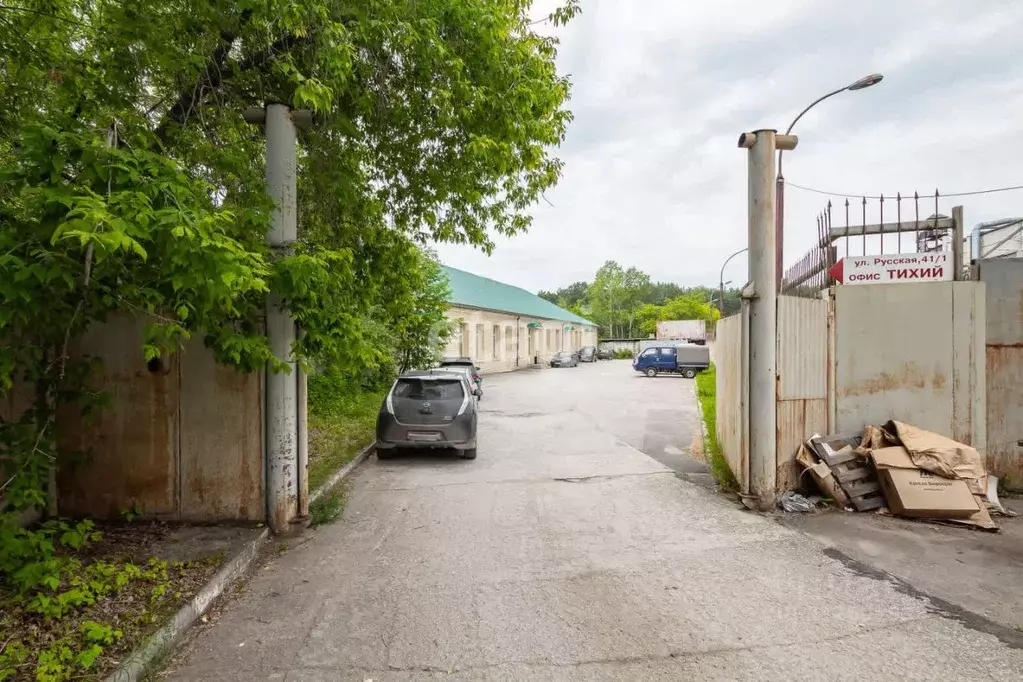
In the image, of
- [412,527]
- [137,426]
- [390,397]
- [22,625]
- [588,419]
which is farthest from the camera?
[588,419]

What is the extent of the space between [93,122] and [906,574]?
8732 mm

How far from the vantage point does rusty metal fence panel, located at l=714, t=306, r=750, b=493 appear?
6.84m

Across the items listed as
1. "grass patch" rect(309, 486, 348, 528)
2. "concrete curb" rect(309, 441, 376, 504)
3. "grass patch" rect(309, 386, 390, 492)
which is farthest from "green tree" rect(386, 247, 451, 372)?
"grass patch" rect(309, 486, 348, 528)

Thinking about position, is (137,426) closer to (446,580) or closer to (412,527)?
(412,527)

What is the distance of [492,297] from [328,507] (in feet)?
105

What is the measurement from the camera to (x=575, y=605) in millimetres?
4148

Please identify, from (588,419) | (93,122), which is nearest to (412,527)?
(93,122)

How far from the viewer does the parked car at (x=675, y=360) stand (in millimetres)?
30031

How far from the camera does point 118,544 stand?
491 centimetres

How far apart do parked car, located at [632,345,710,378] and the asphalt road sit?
23874 mm

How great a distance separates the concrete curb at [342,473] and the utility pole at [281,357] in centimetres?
106

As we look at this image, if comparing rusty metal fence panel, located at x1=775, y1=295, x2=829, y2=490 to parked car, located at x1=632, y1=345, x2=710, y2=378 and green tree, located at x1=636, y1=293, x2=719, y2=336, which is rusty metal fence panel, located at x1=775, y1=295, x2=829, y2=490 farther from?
green tree, located at x1=636, y1=293, x2=719, y2=336

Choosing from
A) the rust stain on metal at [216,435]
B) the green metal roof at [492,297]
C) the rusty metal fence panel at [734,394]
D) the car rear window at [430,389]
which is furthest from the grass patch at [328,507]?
the green metal roof at [492,297]

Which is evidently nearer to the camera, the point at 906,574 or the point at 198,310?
the point at 198,310
